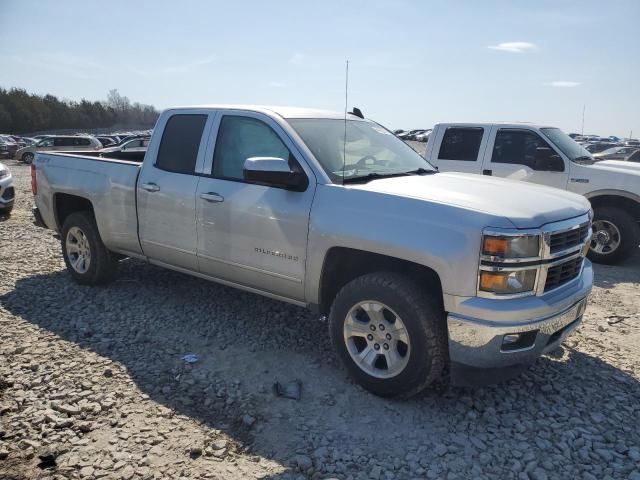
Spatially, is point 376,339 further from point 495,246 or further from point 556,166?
point 556,166

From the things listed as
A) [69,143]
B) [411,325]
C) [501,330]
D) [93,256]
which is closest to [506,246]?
[501,330]

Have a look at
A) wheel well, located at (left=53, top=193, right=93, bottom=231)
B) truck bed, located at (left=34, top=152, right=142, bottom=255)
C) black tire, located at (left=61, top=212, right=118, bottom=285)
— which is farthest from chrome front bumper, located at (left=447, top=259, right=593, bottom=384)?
wheel well, located at (left=53, top=193, right=93, bottom=231)

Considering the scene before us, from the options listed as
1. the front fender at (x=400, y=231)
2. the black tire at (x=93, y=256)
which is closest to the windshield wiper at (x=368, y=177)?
the front fender at (x=400, y=231)

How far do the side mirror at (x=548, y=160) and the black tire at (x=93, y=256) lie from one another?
233 inches

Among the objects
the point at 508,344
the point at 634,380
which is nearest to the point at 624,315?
the point at 634,380

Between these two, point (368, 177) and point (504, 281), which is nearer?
point (504, 281)

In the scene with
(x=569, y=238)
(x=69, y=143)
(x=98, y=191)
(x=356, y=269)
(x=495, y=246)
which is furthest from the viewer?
(x=69, y=143)

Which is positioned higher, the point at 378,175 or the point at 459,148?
the point at 459,148

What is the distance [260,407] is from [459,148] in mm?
6070

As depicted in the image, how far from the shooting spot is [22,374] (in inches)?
145

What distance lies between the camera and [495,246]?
114 inches

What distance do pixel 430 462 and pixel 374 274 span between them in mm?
1172

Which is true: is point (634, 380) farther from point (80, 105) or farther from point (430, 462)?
point (80, 105)

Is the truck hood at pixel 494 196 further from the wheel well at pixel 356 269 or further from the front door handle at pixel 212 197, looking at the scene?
the front door handle at pixel 212 197
